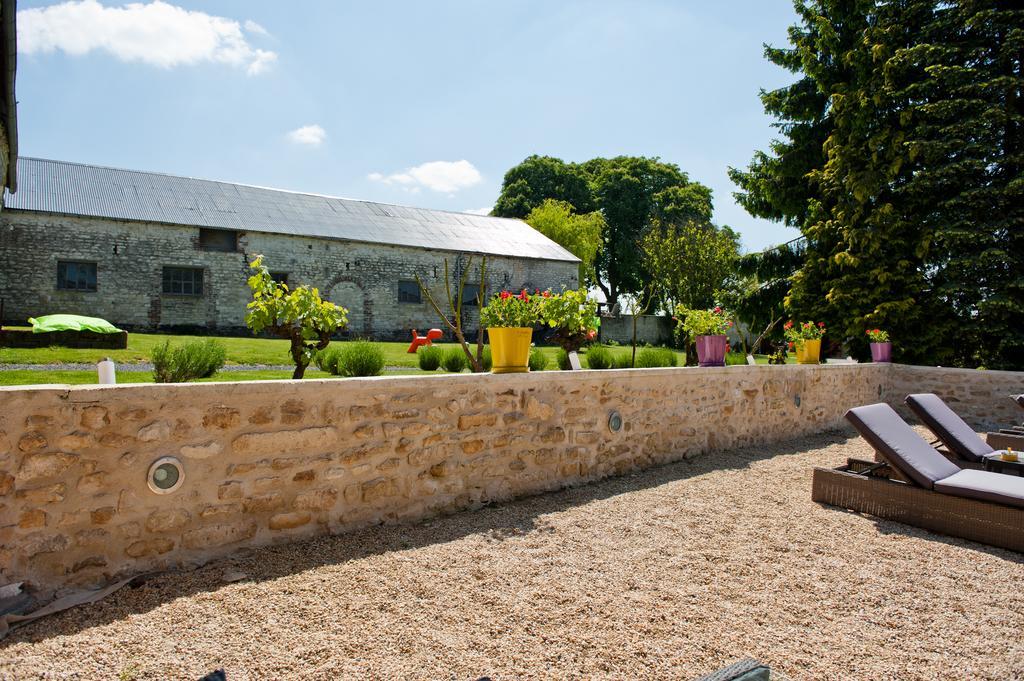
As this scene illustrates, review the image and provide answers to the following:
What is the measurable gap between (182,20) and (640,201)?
101 ft

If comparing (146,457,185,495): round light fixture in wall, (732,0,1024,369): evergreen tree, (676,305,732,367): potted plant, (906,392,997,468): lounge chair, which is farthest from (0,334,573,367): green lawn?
(732,0,1024,369): evergreen tree

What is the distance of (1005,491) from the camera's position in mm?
3781

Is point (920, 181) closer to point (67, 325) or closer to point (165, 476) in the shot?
point (165, 476)

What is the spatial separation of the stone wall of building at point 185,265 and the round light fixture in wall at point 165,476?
58.0 ft

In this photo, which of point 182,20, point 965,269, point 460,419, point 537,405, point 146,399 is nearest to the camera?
point 146,399

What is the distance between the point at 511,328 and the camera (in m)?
4.57

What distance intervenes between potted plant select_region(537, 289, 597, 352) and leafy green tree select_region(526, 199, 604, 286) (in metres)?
25.0

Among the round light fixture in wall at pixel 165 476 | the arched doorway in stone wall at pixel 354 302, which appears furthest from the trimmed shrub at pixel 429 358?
the arched doorway in stone wall at pixel 354 302

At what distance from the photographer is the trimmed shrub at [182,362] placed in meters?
5.18

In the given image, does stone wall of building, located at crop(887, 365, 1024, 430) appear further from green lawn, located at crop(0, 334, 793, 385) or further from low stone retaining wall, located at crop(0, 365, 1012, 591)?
low stone retaining wall, located at crop(0, 365, 1012, 591)

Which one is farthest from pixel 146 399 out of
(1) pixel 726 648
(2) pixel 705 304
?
(2) pixel 705 304

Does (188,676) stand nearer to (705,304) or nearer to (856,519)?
(856,519)

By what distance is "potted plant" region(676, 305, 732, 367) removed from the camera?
250 inches

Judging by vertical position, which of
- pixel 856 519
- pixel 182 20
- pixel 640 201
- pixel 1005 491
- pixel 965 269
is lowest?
pixel 856 519
